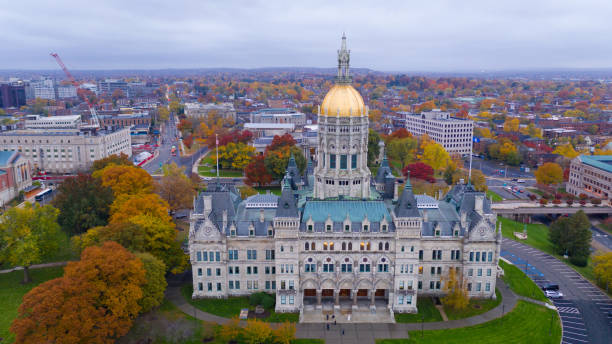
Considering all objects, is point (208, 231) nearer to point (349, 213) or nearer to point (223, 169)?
point (349, 213)

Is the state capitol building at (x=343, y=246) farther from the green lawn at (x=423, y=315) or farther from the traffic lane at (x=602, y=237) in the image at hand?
the traffic lane at (x=602, y=237)

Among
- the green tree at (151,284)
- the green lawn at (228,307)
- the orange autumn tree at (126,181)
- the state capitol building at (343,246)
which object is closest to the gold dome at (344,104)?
the state capitol building at (343,246)

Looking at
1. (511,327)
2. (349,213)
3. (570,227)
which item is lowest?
(511,327)

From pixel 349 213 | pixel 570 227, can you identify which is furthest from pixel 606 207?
pixel 349 213

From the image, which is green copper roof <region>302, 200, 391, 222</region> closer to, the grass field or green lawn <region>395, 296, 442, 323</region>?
green lawn <region>395, 296, 442, 323</region>

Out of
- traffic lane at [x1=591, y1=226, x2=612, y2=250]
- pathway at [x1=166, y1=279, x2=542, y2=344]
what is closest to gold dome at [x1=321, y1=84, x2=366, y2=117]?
pathway at [x1=166, y1=279, x2=542, y2=344]

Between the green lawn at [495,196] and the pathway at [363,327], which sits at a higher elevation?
the green lawn at [495,196]


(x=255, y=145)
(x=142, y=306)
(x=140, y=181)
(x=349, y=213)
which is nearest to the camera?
(x=142, y=306)
